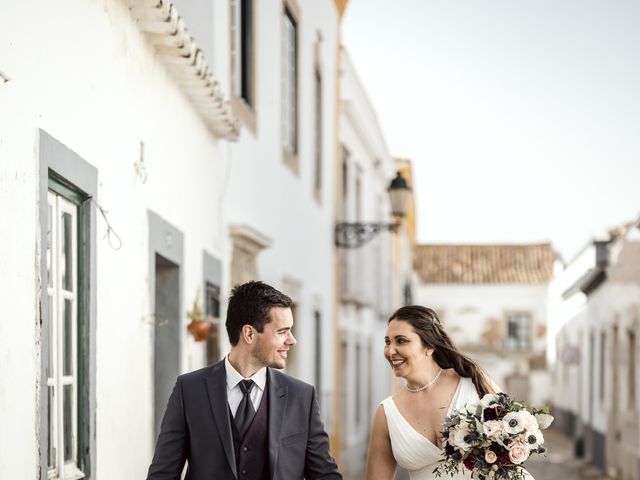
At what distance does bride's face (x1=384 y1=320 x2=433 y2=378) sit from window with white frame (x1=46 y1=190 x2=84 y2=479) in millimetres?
1489

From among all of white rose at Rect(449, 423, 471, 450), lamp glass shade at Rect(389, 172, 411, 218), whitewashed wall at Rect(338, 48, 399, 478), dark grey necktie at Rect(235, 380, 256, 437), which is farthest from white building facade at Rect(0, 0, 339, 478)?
whitewashed wall at Rect(338, 48, 399, 478)

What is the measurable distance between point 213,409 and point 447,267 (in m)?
46.7

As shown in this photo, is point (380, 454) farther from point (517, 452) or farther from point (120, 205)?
point (120, 205)

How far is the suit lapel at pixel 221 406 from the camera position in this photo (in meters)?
4.62

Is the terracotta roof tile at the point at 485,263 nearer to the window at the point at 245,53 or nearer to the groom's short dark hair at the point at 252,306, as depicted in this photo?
the window at the point at 245,53

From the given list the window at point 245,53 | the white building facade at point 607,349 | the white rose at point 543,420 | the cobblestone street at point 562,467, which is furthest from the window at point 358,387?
the white rose at point 543,420

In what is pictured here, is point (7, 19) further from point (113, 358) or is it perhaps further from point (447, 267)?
point (447, 267)

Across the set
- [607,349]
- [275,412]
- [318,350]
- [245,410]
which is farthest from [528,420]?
→ [607,349]

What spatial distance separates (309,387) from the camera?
193 inches

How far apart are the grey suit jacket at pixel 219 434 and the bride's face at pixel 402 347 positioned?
80cm

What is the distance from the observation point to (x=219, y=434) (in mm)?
4641

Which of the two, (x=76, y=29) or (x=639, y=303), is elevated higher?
(x=76, y=29)

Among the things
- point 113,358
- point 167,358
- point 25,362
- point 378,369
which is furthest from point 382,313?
point 25,362

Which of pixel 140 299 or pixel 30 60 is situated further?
pixel 140 299
